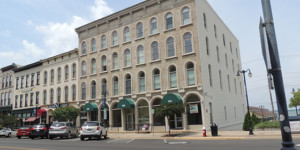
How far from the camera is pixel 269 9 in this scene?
396 centimetres

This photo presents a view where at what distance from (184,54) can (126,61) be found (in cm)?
884

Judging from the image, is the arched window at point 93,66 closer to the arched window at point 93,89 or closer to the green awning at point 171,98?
the arched window at point 93,89

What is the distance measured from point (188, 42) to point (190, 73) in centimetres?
366

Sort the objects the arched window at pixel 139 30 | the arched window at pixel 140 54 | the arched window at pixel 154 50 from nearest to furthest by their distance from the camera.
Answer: the arched window at pixel 154 50, the arched window at pixel 140 54, the arched window at pixel 139 30

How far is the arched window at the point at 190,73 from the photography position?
26.7 meters

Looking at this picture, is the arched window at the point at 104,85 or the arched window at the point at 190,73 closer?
the arched window at the point at 190,73

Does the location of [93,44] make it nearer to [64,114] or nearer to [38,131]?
[64,114]

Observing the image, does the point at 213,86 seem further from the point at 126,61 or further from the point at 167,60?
the point at 126,61

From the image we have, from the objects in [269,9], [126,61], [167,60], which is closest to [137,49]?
[126,61]

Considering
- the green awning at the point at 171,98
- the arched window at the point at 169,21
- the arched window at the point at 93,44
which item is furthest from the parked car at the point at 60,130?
the arched window at the point at 169,21

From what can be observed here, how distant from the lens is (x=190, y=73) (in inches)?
1062

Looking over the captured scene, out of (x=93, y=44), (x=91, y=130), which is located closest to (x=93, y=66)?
(x=93, y=44)

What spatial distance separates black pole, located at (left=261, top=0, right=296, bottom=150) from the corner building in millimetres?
19848

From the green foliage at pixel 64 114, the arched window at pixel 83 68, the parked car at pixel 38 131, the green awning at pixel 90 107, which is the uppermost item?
the arched window at pixel 83 68
